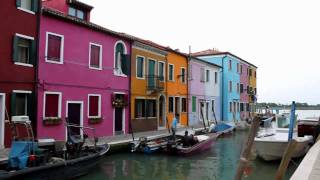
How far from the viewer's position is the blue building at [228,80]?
36156 millimetres

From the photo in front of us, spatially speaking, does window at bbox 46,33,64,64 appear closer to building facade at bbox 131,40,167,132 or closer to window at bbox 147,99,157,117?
building facade at bbox 131,40,167,132

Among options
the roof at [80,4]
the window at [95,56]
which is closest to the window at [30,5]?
the roof at [80,4]

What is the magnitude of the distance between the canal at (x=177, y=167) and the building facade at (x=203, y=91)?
10.6 metres

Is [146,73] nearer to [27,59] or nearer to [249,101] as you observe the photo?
[27,59]

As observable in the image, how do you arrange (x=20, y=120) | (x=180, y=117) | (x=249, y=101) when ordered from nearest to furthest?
1. (x=20, y=120)
2. (x=180, y=117)
3. (x=249, y=101)

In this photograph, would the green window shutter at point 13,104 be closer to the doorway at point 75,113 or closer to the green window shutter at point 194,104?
the doorway at point 75,113

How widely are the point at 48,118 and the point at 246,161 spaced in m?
10.5

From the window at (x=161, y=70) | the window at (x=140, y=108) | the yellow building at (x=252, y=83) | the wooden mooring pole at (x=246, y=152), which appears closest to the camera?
the wooden mooring pole at (x=246, y=152)

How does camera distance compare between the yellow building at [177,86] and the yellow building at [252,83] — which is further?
the yellow building at [252,83]

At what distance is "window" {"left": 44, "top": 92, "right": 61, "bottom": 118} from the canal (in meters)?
2.88

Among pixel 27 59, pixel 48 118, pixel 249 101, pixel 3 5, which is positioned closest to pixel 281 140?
pixel 48 118

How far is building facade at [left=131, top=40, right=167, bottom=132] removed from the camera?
840 inches

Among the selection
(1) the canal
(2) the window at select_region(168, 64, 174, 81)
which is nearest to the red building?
(1) the canal

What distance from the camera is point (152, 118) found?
23.0m
